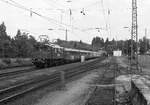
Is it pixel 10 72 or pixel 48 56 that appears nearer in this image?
pixel 10 72

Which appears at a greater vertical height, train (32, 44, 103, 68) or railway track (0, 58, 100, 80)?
train (32, 44, 103, 68)

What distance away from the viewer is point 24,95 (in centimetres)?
1251

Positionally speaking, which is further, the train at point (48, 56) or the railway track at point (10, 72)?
the train at point (48, 56)

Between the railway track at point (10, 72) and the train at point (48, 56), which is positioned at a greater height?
the train at point (48, 56)

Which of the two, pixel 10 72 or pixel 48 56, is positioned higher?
pixel 48 56

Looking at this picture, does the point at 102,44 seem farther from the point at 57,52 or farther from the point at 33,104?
the point at 33,104

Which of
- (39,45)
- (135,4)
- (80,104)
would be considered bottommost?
(80,104)

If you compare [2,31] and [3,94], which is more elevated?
[2,31]

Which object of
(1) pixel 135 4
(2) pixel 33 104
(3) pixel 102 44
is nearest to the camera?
(2) pixel 33 104

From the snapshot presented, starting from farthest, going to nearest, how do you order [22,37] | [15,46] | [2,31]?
[2,31] < [22,37] < [15,46]

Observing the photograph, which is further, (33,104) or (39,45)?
(39,45)

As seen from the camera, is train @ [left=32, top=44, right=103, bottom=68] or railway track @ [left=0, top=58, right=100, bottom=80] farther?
train @ [left=32, top=44, right=103, bottom=68]

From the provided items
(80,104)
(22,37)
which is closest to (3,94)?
(80,104)

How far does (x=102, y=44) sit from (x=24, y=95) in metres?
177
